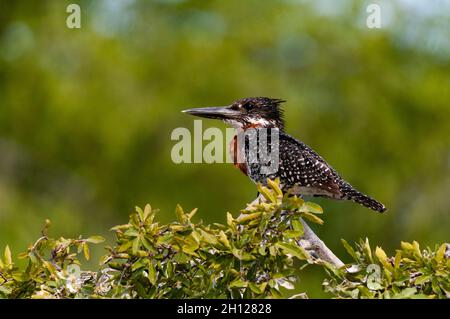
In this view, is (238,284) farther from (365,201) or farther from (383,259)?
(365,201)

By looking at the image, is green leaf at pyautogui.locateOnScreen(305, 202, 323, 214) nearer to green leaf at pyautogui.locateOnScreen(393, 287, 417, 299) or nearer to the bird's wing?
green leaf at pyautogui.locateOnScreen(393, 287, 417, 299)

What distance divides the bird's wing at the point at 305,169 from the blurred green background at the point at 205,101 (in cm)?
1260

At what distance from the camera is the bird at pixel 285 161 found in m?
7.04

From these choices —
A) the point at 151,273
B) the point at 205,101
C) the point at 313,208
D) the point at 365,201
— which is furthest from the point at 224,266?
the point at 205,101

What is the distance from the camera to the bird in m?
7.04

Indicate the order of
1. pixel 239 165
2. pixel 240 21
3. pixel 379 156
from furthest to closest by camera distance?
pixel 240 21
pixel 379 156
pixel 239 165

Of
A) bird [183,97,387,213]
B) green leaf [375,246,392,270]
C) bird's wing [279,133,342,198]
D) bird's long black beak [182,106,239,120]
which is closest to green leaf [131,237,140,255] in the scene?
green leaf [375,246,392,270]

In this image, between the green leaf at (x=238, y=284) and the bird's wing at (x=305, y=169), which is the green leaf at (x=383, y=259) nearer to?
the green leaf at (x=238, y=284)

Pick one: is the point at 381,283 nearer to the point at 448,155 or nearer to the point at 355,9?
the point at 448,155

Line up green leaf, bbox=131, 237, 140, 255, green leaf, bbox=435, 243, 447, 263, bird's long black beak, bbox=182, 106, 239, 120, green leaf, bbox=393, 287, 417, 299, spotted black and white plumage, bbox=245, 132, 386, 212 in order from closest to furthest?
green leaf, bbox=393, 287, 417, 299 < green leaf, bbox=131, 237, 140, 255 < green leaf, bbox=435, 243, 447, 263 < spotted black and white plumage, bbox=245, 132, 386, 212 < bird's long black beak, bbox=182, 106, 239, 120

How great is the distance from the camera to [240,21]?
2752cm

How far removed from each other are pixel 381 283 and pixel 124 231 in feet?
4.21
